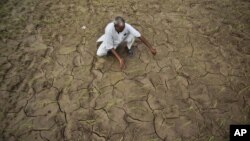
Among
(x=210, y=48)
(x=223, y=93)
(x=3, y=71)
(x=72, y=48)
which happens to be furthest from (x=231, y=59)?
(x=3, y=71)

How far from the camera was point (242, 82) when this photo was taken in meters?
3.06

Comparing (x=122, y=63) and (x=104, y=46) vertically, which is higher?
(x=104, y=46)

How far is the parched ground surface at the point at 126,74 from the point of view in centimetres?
266

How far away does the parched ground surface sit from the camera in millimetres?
2660

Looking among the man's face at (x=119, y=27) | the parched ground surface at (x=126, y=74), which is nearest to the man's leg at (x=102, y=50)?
the parched ground surface at (x=126, y=74)

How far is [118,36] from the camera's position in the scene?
3.11m

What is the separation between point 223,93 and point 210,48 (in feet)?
2.82

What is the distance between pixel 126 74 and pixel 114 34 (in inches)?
22.7

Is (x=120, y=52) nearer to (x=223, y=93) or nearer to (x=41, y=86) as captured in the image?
(x=41, y=86)

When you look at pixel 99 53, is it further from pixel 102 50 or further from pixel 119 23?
pixel 119 23

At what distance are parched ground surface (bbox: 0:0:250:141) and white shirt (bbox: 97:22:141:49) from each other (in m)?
0.33

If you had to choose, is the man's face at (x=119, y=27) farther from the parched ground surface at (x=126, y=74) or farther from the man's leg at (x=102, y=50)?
the parched ground surface at (x=126, y=74)

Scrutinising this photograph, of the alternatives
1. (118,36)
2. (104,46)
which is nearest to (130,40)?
(118,36)

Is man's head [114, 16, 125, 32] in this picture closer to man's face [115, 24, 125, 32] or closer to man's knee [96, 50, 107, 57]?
man's face [115, 24, 125, 32]
